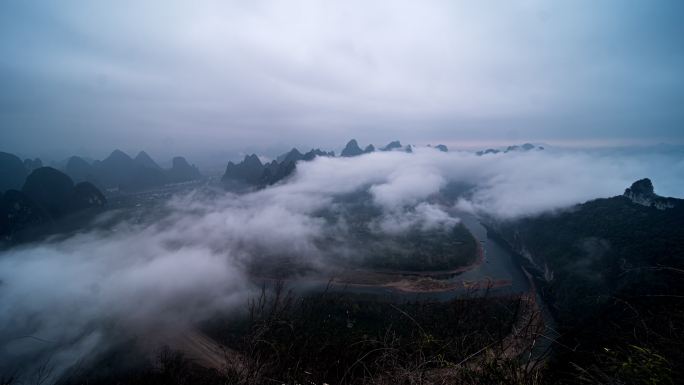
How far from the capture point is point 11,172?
76.4 meters

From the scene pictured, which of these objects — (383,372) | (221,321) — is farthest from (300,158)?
(383,372)

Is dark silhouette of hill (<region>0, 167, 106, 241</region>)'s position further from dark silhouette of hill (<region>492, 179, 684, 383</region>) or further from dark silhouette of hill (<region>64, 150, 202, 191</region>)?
dark silhouette of hill (<region>492, 179, 684, 383</region>)

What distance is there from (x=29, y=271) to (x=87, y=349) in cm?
1977

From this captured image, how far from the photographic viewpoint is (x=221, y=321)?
28.5 meters

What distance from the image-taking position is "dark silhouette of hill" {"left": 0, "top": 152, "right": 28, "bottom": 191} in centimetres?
7300

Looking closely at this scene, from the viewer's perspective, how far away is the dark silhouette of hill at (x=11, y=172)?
73.0 metres

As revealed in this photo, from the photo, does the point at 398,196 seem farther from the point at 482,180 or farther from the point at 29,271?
the point at 29,271

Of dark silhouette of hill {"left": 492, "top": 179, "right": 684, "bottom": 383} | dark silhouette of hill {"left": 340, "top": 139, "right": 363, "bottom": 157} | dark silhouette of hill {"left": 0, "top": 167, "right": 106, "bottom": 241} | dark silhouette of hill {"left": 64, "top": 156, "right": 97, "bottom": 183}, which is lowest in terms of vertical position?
dark silhouette of hill {"left": 492, "top": 179, "right": 684, "bottom": 383}

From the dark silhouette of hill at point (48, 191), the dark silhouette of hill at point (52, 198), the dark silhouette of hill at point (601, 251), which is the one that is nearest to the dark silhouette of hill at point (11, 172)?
the dark silhouette of hill at point (48, 191)

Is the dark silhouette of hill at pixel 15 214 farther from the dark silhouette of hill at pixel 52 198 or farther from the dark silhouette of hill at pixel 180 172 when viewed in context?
the dark silhouette of hill at pixel 180 172

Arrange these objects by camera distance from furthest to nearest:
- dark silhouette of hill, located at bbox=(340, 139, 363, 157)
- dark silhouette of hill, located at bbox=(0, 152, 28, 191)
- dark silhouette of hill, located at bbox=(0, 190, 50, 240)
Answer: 1. dark silhouette of hill, located at bbox=(340, 139, 363, 157)
2. dark silhouette of hill, located at bbox=(0, 152, 28, 191)
3. dark silhouette of hill, located at bbox=(0, 190, 50, 240)

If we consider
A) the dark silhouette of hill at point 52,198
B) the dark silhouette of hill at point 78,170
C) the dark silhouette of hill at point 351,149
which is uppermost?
the dark silhouette of hill at point 351,149

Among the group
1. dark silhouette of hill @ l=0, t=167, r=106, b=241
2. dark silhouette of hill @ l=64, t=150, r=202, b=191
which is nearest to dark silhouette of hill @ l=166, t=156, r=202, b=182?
dark silhouette of hill @ l=64, t=150, r=202, b=191

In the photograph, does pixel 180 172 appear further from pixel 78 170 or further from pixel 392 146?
pixel 392 146
